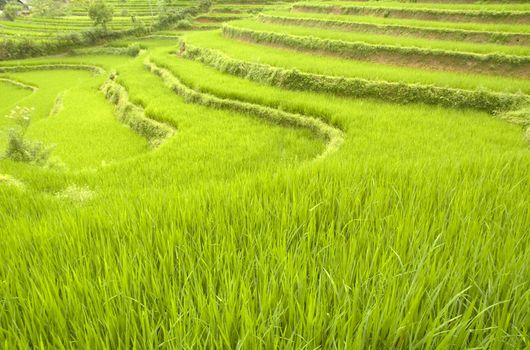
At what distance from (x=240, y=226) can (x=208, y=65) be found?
49.2ft

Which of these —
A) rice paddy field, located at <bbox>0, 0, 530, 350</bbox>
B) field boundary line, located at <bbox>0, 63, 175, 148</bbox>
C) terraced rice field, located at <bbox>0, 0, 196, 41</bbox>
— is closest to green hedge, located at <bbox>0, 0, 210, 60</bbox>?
terraced rice field, located at <bbox>0, 0, 196, 41</bbox>

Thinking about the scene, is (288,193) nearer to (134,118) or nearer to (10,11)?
(134,118)

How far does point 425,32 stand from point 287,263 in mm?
15314

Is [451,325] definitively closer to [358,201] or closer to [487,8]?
[358,201]

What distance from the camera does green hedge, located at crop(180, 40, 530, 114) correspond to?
7.93 metres

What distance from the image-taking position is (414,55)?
38.2 feet

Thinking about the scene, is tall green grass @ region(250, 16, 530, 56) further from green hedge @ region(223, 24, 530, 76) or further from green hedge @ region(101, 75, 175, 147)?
green hedge @ region(101, 75, 175, 147)

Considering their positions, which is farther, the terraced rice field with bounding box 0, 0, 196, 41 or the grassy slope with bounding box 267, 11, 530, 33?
the terraced rice field with bounding box 0, 0, 196, 41

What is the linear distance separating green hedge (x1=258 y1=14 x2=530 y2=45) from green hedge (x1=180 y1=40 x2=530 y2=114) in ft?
18.0

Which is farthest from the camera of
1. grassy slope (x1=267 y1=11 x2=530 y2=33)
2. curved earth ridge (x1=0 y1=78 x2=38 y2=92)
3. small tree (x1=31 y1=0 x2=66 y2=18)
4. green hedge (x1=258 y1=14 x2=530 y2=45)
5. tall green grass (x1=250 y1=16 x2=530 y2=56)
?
small tree (x1=31 y1=0 x2=66 y2=18)

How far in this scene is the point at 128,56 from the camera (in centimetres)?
3177

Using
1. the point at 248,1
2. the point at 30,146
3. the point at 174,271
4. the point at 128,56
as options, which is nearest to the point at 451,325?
the point at 174,271

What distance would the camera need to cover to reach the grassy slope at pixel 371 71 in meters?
8.69

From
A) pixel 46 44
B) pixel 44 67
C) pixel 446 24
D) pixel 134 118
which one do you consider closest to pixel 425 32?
pixel 446 24
